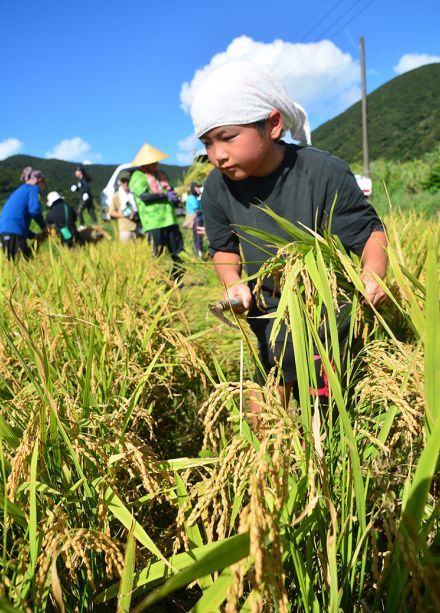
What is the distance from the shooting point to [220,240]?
→ 1.70 metres

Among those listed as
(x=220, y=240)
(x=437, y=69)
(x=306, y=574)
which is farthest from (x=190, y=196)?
(x=437, y=69)

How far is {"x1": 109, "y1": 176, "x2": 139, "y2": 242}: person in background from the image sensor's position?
7.22 metres

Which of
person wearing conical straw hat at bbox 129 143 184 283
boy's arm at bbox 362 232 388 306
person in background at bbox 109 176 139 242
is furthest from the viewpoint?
person in background at bbox 109 176 139 242

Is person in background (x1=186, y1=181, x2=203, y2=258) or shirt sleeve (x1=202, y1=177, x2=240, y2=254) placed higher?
person in background (x1=186, y1=181, x2=203, y2=258)

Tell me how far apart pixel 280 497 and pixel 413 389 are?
0.41 meters

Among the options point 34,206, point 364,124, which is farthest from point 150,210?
point 364,124

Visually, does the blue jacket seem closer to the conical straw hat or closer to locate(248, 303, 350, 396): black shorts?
the conical straw hat

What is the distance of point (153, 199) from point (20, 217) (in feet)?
4.99

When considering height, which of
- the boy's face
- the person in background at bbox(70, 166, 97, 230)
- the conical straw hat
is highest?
the person in background at bbox(70, 166, 97, 230)

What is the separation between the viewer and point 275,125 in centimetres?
139

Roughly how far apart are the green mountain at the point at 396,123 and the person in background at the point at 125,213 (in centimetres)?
4456

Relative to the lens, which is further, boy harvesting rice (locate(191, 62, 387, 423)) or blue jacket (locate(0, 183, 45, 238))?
blue jacket (locate(0, 183, 45, 238))

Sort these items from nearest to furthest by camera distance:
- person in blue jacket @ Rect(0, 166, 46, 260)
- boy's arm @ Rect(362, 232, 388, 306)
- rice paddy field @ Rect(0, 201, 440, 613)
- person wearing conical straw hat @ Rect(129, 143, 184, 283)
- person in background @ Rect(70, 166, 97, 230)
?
rice paddy field @ Rect(0, 201, 440, 613)
boy's arm @ Rect(362, 232, 388, 306)
person in blue jacket @ Rect(0, 166, 46, 260)
person wearing conical straw hat @ Rect(129, 143, 184, 283)
person in background @ Rect(70, 166, 97, 230)

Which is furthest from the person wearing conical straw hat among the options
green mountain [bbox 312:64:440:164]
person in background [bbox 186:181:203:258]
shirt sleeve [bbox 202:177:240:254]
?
green mountain [bbox 312:64:440:164]
